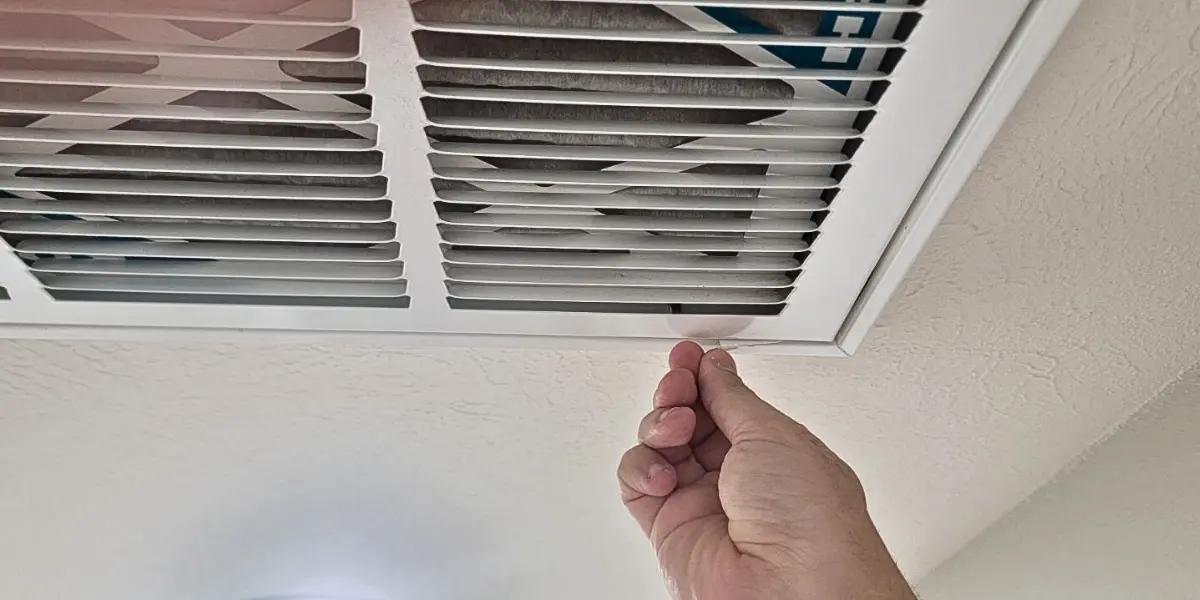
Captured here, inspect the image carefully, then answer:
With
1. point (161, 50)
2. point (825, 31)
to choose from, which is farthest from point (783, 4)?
point (161, 50)

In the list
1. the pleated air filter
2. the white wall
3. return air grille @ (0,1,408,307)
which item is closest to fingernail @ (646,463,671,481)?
the pleated air filter

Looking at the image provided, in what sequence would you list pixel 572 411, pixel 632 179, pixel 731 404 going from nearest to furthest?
pixel 632 179 → pixel 731 404 → pixel 572 411

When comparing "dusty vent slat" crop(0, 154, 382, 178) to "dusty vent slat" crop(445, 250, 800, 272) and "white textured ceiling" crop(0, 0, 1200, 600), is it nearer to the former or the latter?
"dusty vent slat" crop(445, 250, 800, 272)

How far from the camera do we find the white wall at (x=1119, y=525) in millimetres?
777

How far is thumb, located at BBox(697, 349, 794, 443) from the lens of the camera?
2.01 ft

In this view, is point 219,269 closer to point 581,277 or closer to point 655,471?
point 581,277

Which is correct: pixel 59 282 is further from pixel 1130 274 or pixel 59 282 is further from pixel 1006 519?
pixel 1006 519

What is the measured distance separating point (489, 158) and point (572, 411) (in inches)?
11.9

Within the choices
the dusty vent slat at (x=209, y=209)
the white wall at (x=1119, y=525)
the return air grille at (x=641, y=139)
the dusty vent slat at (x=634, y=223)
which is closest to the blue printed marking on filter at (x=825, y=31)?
the return air grille at (x=641, y=139)

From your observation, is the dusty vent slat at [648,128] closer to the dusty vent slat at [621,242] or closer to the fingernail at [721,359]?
the dusty vent slat at [621,242]

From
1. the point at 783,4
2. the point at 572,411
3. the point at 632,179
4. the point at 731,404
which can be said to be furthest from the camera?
the point at 572,411

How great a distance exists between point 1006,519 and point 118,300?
82cm

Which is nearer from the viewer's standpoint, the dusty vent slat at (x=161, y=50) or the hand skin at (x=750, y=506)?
the dusty vent slat at (x=161, y=50)

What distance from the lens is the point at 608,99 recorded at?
18.6 inches
